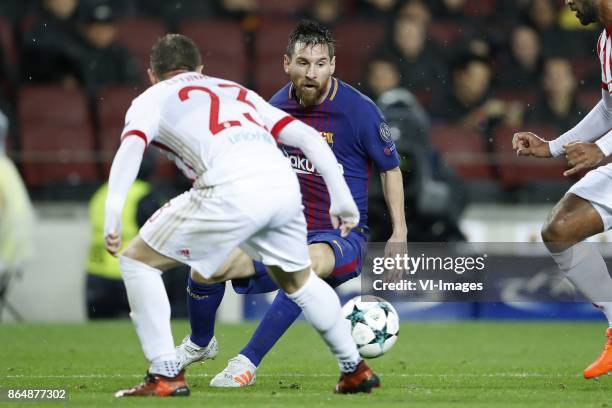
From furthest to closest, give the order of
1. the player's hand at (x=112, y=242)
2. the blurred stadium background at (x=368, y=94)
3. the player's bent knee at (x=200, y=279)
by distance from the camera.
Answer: the blurred stadium background at (x=368, y=94), the player's bent knee at (x=200, y=279), the player's hand at (x=112, y=242)

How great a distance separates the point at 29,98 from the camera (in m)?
11.5

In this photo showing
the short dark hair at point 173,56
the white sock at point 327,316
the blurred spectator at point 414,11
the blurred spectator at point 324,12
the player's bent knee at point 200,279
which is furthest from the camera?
the blurred spectator at point 414,11

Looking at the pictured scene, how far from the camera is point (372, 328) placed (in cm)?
645

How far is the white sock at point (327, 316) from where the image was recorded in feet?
18.0

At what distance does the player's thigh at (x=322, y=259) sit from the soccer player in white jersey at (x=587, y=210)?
1.13 meters

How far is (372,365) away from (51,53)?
18.1ft

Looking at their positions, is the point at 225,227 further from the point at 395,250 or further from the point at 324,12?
the point at 324,12

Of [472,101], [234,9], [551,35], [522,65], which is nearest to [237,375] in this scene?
[472,101]

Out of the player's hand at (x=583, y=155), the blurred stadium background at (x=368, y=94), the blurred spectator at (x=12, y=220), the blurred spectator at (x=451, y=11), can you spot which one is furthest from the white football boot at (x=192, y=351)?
the blurred spectator at (x=451, y=11)

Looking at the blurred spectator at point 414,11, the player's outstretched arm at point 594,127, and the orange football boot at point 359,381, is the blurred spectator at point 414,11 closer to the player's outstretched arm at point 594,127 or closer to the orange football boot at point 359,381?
the player's outstretched arm at point 594,127

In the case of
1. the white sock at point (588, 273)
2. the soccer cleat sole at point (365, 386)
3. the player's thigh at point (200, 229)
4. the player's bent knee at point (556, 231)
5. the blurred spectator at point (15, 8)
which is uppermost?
the blurred spectator at point (15, 8)

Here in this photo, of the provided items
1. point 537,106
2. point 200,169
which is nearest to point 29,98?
point 537,106

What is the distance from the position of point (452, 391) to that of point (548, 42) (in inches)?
282

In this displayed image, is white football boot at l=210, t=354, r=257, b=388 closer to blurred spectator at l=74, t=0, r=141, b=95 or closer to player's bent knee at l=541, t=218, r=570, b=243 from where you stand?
player's bent knee at l=541, t=218, r=570, b=243
